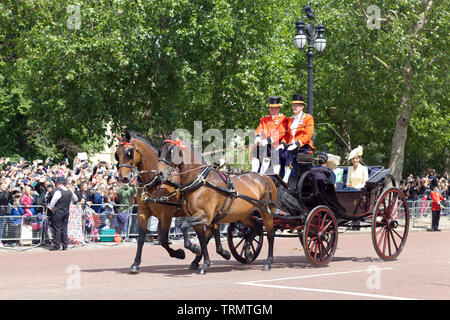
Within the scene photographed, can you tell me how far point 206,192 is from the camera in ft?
39.1

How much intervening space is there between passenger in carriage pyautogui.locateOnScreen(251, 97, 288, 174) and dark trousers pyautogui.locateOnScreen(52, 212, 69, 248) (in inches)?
275

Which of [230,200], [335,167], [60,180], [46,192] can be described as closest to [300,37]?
[335,167]

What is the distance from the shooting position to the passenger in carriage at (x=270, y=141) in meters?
13.3

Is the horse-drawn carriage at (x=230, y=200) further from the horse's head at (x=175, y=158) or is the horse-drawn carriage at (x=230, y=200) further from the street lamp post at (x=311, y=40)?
the street lamp post at (x=311, y=40)

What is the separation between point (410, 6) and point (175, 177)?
23.9 m

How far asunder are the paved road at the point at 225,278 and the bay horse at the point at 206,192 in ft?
2.96

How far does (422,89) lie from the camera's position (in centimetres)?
3397

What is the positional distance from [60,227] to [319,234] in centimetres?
817

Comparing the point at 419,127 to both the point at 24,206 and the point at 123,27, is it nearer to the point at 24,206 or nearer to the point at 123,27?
the point at 123,27

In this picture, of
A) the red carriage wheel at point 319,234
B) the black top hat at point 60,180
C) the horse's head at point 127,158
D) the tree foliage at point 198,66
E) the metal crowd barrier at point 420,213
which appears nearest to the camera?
the horse's head at point 127,158

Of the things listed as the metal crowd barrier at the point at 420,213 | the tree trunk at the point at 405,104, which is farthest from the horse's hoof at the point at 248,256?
the tree trunk at the point at 405,104
